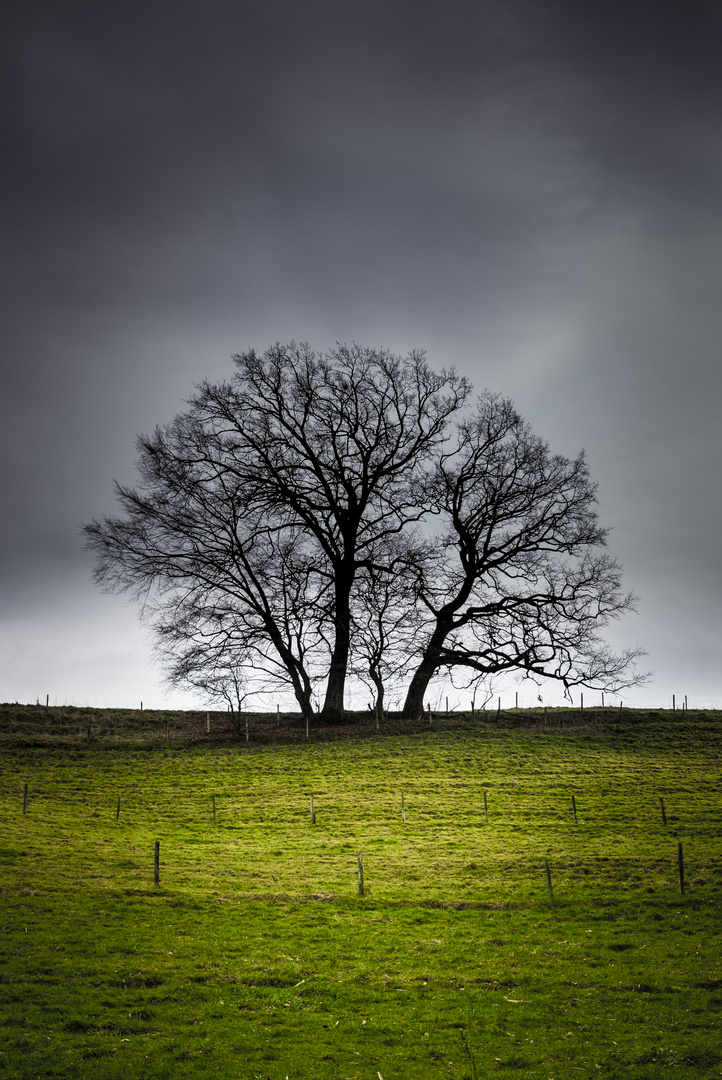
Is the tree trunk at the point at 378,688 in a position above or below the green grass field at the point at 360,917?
above

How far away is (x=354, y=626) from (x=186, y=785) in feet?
41.5

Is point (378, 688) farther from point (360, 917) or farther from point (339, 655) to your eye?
point (360, 917)

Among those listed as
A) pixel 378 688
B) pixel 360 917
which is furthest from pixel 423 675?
pixel 360 917

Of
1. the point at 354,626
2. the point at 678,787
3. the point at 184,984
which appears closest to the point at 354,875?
the point at 184,984

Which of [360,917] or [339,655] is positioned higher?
[339,655]

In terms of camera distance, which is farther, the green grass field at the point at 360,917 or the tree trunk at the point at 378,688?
the tree trunk at the point at 378,688

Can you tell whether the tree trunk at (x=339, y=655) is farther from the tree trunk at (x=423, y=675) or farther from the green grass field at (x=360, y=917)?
the green grass field at (x=360, y=917)

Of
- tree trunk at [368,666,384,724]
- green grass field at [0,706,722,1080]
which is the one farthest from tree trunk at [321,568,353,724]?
green grass field at [0,706,722,1080]

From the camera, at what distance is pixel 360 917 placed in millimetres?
20672

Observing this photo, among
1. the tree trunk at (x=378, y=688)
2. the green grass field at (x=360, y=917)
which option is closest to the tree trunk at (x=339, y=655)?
the tree trunk at (x=378, y=688)

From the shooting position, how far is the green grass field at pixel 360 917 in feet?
44.2

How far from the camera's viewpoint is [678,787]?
3347cm

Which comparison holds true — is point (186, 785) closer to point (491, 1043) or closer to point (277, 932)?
point (277, 932)

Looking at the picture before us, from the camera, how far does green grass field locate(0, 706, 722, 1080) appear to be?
13461 millimetres
